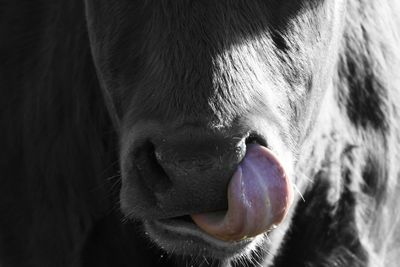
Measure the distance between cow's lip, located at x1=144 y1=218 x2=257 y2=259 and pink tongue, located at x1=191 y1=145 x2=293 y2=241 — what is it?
0.21ft

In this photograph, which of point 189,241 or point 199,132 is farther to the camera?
point 189,241

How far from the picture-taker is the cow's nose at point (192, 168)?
3275 mm

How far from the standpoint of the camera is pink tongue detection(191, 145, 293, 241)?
3.32 m

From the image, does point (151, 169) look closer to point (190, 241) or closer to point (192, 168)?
point (192, 168)

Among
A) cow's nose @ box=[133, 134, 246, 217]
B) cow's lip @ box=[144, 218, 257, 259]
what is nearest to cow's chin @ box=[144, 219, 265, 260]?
cow's lip @ box=[144, 218, 257, 259]

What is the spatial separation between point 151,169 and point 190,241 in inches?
12.0

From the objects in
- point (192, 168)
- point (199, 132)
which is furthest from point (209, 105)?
point (192, 168)

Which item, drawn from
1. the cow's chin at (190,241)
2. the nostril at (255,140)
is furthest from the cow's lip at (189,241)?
the nostril at (255,140)

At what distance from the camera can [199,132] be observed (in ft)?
10.9

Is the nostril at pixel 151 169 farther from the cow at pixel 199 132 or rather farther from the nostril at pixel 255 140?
the nostril at pixel 255 140

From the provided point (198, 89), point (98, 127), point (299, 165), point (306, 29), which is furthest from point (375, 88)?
point (198, 89)

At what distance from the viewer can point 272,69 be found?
377 cm

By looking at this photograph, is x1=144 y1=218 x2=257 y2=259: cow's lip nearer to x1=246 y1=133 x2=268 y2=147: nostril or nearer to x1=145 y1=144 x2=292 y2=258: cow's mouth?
x1=145 y1=144 x2=292 y2=258: cow's mouth

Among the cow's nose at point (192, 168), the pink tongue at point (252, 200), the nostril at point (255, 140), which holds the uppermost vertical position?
the cow's nose at point (192, 168)
